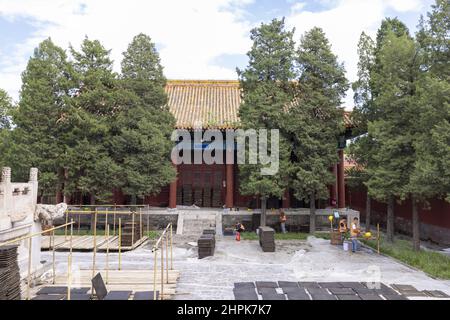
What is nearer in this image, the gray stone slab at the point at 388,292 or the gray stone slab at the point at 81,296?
the gray stone slab at the point at 81,296

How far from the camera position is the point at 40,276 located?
10.7 metres

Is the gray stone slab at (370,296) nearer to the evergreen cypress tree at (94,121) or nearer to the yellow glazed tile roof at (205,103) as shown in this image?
the yellow glazed tile roof at (205,103)

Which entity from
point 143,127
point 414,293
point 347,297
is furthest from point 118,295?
point 143,127

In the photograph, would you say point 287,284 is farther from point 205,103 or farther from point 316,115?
point 205,103

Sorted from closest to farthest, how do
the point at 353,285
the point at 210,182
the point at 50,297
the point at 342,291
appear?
the point at 50,297 < the point at 342,291 < the point at 353,285 < the point at 210,182

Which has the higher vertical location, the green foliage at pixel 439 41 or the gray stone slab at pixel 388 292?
the green foliage at pixel 439 41

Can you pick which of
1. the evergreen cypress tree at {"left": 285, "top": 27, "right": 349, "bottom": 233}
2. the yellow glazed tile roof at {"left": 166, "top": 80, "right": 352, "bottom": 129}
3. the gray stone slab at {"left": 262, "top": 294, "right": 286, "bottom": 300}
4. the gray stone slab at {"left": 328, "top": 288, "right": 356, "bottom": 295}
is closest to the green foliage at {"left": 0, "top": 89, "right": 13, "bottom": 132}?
the yellow glazed tile roof at {"left": 166, "top": 80, "right": 352, "bottom": 129}

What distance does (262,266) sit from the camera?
12.6 meters

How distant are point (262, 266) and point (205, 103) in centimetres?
1417

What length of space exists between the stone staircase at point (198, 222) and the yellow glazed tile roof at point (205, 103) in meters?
5.12

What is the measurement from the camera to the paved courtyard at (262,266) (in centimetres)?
1042

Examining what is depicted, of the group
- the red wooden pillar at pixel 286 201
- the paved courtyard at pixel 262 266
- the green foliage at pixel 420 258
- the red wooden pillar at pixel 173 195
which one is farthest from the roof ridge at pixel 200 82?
the green foliage at pixel 420 258

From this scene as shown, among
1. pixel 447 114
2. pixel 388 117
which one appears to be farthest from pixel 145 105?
pixel 447 114

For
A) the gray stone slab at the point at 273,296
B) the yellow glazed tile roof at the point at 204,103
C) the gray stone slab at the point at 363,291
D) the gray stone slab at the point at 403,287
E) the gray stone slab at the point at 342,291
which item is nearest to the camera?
the gray stone slab at the point at 273,296
